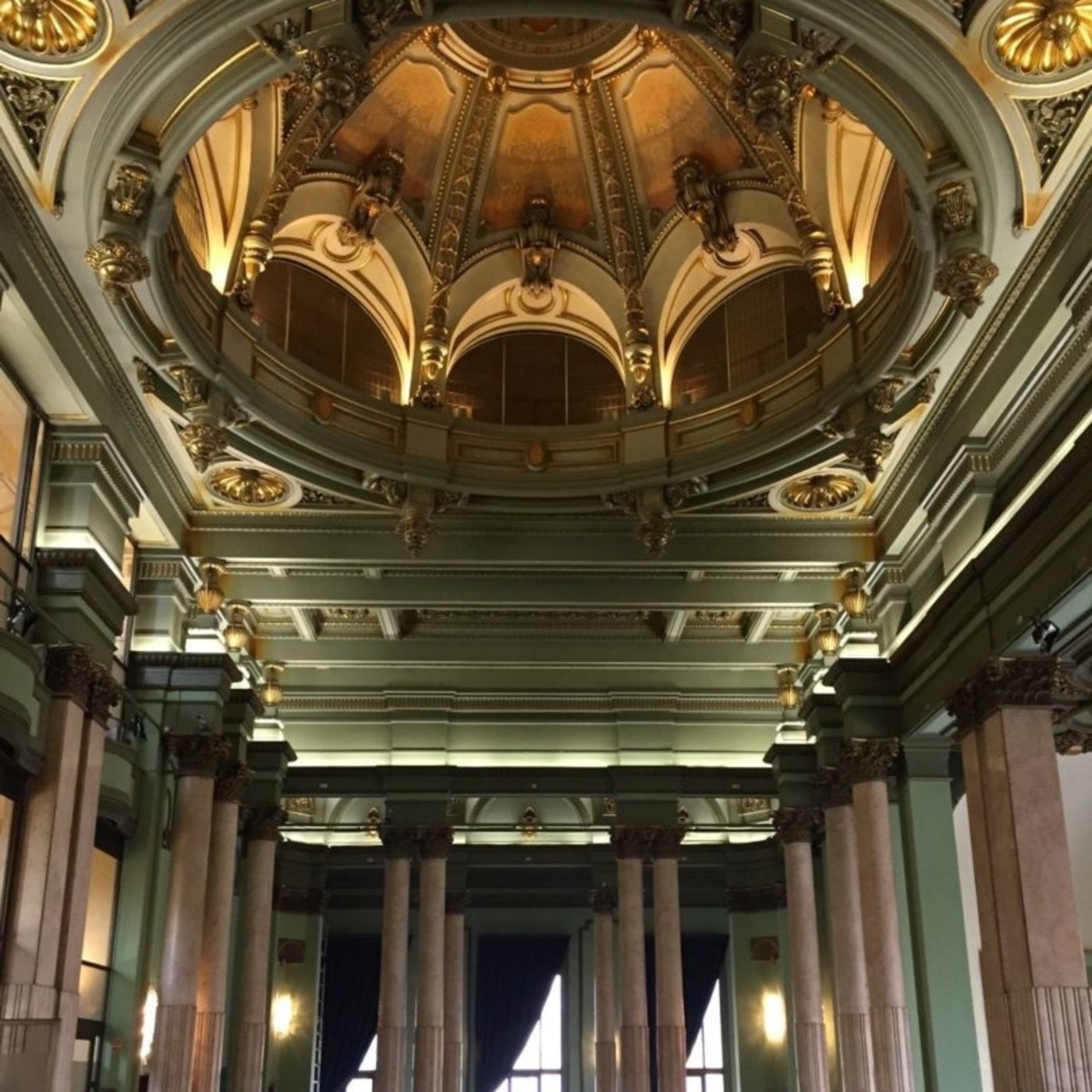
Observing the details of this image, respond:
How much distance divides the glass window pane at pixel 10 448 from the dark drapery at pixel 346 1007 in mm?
19349

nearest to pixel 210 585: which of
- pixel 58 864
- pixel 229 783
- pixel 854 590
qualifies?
pixel 229 783

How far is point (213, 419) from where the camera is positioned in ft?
45.9

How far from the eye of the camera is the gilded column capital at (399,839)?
2091 cm

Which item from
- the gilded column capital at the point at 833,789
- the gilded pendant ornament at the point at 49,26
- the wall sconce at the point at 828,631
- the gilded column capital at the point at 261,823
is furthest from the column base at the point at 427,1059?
the gilded pendant ornament at the point at 49,26

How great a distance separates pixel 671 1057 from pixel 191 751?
9.09m

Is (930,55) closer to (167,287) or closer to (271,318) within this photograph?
(167,287)

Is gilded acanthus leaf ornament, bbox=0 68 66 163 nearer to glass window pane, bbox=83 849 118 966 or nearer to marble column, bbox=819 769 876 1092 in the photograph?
glass window pane, bbox=83 849 118 966

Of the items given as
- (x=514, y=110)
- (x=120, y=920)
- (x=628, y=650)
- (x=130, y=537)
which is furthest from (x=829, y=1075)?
(x=514, y=110)

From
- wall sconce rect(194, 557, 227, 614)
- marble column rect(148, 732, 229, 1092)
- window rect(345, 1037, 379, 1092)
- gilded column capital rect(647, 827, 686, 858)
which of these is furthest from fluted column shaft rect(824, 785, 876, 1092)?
window rect(345, 1037, 379, 1092)

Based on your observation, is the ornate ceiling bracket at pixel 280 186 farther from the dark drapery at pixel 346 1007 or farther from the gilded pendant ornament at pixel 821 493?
the dark drapery at pixel 346 1007

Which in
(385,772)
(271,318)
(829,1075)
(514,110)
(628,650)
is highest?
(514,110)

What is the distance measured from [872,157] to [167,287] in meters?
7.42

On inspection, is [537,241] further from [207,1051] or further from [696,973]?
[696,973]

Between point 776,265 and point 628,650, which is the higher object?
point 776,265
